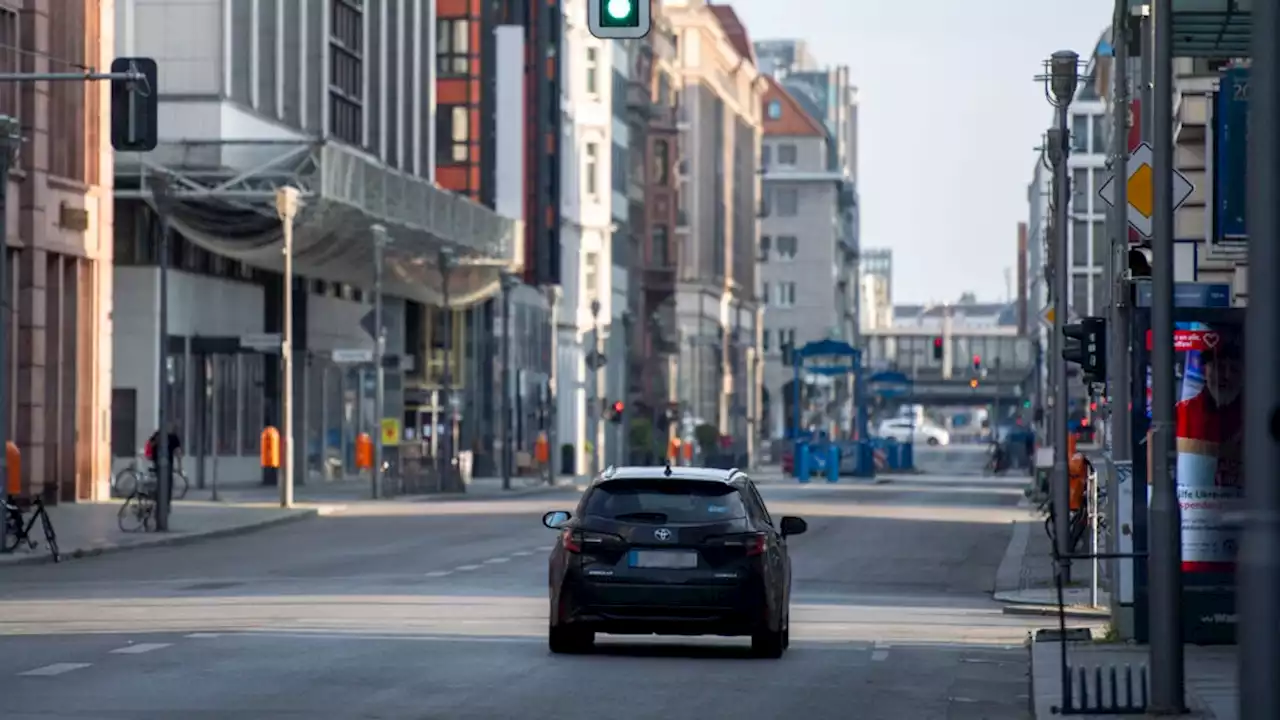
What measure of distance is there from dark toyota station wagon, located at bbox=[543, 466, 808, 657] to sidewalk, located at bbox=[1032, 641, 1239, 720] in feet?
6.46

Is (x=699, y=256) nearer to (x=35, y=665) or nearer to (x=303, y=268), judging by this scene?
(x=303, y=268)

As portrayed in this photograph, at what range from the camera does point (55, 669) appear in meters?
17.9

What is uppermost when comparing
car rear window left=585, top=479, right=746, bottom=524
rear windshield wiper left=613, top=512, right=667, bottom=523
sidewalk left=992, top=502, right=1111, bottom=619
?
car rear window left=585, top=479, right=746, bottom=524

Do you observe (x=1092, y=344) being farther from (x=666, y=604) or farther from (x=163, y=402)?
(x=163, y=402)

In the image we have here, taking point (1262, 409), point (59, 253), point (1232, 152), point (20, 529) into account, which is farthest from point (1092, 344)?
point (59, 253)

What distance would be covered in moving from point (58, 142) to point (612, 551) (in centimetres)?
3559

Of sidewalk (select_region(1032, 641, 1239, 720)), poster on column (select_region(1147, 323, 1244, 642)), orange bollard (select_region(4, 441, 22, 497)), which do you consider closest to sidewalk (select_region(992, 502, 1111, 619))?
sidewalk (select_region(1032, 641, 1239, 720))

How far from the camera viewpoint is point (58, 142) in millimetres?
53188

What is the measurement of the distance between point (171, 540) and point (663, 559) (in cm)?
2134

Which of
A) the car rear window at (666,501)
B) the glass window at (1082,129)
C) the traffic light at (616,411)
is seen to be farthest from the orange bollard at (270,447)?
the glass window at (1082,129)

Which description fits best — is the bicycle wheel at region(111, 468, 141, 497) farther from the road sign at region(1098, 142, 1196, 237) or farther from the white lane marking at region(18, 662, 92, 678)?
the white lane marking at region(18, 662, 92, 678)

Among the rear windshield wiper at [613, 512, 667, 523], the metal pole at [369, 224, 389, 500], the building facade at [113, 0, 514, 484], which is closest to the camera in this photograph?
the rear windshield wiper at [613, 512, 667, 523]

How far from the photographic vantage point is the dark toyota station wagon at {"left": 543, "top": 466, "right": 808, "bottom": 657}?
19.5 meters

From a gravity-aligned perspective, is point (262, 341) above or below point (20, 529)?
above
